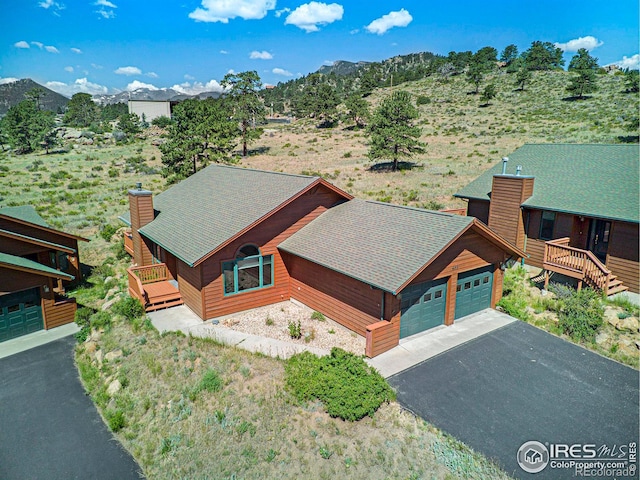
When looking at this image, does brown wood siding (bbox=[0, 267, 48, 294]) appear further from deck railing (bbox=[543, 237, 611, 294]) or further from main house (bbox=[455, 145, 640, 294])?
deck railing (bbox=[543, 237, 611, 294])

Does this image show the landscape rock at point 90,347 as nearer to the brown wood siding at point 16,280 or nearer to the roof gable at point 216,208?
the brown wood siding at point 16,280

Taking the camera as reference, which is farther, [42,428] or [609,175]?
[609,175]

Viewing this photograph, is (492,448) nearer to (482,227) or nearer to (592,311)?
(482,227)

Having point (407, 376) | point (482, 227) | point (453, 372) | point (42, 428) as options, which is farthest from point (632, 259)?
point (42, 428)

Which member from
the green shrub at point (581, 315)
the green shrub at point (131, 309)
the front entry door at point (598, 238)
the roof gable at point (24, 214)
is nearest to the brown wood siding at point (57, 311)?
the green shrub at point (131, 309)

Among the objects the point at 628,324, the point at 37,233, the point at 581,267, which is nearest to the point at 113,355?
the point at 37,233

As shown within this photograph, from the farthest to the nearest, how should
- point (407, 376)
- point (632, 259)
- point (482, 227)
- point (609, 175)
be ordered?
point (609, 175)
point (632, 259)
point (482, 227)
point (407, 376)
